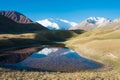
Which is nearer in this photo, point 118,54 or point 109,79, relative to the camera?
point 109,79

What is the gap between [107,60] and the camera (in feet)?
240

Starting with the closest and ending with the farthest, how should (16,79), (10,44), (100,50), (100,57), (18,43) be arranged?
(16,79), (100,57), (100,50), (10,44), (18,43)

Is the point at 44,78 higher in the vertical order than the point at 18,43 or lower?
lower

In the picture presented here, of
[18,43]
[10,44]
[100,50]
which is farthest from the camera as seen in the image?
[18,43]

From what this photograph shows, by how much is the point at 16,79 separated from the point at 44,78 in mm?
3493

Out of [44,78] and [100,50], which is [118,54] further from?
[44,78]

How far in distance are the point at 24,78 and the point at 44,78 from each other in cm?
246

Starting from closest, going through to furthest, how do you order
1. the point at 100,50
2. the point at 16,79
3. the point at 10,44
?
the point at 16,79 → the point at 100,50 → the point at 10,44

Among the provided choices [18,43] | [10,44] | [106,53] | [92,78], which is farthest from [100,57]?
[18,43]

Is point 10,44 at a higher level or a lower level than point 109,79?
higher

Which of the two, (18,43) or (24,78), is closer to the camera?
(24,78)

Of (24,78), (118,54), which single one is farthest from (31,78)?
(118,54)

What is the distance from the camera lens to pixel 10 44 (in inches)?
5049

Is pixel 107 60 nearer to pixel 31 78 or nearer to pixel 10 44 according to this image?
pixel 31 78
